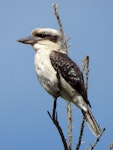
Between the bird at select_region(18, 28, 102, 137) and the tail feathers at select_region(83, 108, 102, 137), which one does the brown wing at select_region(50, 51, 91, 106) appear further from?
the tail feathers at select_region(83, 108, 102, 137)

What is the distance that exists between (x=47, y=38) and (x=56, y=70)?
0.59 metres

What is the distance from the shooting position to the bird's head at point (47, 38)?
16.3ft

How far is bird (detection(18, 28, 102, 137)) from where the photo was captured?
15.4 feet

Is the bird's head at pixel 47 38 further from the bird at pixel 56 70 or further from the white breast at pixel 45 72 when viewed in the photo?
the white breast at pixel 45 72

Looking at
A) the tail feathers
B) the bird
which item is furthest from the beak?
the tail feathers

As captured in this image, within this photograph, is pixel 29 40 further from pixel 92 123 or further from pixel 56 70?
pixel 92 123

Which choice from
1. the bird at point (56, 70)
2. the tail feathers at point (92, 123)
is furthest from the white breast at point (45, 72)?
the tail feathers at point (92, 123)

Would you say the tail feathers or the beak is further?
the beak

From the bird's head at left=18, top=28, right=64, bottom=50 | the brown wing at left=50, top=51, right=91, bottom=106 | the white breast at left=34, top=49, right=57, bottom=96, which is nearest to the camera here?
the white breast at left=34, top=49, right=57, bottom=96

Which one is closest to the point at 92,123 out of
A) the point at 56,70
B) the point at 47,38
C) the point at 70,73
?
the point at 70,73

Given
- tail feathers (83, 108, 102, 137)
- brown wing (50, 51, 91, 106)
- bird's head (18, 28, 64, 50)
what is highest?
bird's head (18, 28, 64, 50)

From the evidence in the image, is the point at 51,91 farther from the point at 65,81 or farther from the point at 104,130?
the point at 104,130

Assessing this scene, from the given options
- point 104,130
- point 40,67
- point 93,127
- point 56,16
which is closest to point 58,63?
point 40,67

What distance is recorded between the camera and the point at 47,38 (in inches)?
199
